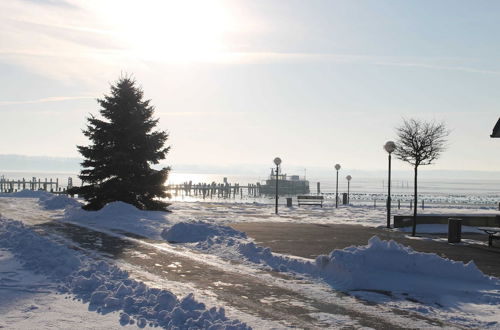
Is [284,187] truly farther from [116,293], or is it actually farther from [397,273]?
[116,293]

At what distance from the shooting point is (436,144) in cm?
2197

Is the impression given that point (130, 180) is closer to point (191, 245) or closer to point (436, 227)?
point (191, 245)

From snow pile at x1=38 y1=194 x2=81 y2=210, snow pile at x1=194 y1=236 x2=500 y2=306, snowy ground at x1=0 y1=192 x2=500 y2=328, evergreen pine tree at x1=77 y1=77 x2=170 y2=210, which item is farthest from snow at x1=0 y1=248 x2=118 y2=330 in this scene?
snow pile at x1=38 y1=194 x2=81 y2=210

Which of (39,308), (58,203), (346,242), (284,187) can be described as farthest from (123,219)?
(284,187)

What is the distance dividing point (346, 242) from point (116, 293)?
9758 millimetres

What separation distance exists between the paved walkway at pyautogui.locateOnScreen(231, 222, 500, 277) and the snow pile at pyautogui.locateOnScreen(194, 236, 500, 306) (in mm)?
1465

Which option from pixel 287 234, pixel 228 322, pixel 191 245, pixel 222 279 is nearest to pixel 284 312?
pixel 228 322

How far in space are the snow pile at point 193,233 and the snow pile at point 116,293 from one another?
12.7 feet

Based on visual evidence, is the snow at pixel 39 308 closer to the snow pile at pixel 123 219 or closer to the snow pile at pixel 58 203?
the snow pile at pixel 123 219

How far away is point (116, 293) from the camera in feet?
26.7

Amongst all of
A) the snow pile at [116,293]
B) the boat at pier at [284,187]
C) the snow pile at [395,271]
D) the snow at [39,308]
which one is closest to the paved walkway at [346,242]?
the snow pile at [395,271]

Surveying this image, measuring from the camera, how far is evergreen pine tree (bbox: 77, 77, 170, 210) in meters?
25.2

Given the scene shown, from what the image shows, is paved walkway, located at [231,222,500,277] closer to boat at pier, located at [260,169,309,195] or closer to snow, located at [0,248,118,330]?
snow, located at [0,248,118,330]

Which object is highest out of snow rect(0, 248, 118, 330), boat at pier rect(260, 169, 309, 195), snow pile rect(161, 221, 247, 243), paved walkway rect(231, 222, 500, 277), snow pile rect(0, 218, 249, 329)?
boat at pier rect(260, 169, 309, 195)
